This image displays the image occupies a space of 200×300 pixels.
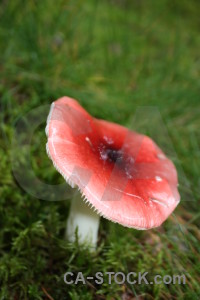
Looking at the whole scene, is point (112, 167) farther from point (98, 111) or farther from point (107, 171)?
point (98, 111)

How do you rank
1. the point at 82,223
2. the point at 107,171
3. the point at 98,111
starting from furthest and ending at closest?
the point at 98,111
the point at 82,223
the point at 107,171

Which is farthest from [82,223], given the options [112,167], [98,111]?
[98,111]

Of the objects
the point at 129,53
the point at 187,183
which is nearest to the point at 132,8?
the point at 129,53

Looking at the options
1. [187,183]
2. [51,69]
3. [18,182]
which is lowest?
[18,182]

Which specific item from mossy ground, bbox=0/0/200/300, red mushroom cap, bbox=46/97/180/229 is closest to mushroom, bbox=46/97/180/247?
red mushroom cap, bbox=46/97/180/229

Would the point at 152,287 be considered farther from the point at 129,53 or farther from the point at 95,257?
the point at 129,53
